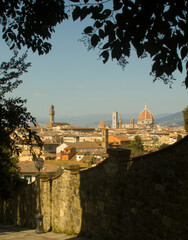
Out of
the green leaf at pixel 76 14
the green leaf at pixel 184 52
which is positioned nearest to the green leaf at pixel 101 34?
the green leaf at pixel 76 14

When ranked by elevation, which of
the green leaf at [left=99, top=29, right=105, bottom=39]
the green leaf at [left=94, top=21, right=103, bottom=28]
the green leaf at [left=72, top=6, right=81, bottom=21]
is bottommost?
the green leaf at [left=99, top=29, right=105, bottom=39]

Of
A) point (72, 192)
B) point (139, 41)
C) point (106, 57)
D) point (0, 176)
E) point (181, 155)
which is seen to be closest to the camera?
point (139, 41)

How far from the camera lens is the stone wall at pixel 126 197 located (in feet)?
18.8

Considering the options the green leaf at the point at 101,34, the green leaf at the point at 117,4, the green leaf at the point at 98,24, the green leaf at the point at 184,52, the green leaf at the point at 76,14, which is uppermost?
the green leaf at the point at 76,14

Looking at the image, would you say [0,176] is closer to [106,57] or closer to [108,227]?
[108,227]

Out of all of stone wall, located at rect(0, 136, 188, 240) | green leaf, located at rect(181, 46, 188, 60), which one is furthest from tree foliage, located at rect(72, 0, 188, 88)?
stone wall, located at rect(0, 136, 188, 240)

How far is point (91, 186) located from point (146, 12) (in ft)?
21.3

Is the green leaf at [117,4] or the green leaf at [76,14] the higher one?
the green leaf at [76,14]

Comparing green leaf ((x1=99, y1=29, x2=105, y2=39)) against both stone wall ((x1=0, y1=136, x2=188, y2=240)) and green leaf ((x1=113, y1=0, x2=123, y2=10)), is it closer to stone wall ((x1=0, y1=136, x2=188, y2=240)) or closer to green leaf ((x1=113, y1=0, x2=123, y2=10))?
green leaf ((x1=113, y1=0, x2=123, y2=10))

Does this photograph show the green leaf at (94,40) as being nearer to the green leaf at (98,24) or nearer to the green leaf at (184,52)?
the green leaf at (98,24)

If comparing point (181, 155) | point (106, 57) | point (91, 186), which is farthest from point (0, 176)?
point (106, 57)

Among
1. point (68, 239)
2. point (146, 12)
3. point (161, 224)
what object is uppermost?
point (146, 12)

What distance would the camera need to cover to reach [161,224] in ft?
20.1

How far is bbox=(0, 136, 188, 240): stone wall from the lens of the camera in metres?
5.72
